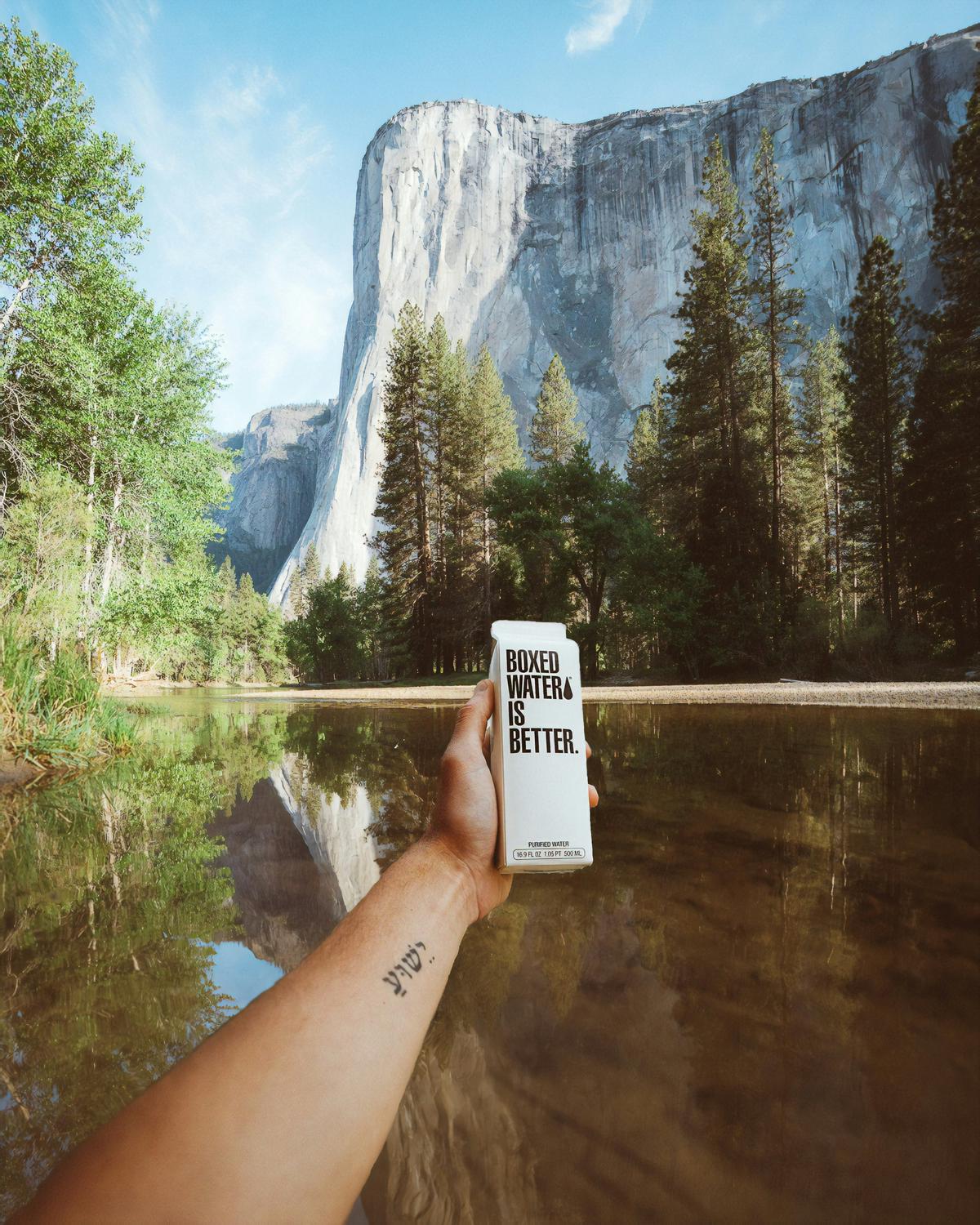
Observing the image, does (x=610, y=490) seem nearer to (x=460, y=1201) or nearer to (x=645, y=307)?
(x=460, y=1201)

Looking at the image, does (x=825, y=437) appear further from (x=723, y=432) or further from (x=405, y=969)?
(x=405, y=969)

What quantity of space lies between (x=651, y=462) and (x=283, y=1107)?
33.6 meters

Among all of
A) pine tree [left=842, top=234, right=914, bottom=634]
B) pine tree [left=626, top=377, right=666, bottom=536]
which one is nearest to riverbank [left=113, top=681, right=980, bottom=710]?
pine tree [left=842, top=234, right=914, bottom=634]

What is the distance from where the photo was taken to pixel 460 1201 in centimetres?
117

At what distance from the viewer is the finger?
133 cm

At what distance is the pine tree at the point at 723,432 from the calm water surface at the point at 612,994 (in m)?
13.3

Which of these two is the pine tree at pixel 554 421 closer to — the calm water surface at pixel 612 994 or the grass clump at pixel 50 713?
the grass clump at pixel 50 713

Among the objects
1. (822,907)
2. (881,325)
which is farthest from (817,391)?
(822,907)

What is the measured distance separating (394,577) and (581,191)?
6639 cm

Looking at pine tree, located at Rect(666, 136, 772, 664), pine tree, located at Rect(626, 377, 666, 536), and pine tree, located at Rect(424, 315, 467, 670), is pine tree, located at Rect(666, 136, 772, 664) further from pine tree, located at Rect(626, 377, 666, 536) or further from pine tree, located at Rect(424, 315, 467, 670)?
pine tree, located at Rect(424, 315, 467, 670)

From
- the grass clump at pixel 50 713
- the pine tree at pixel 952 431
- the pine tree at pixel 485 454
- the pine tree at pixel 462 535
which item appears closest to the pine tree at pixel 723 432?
the pine tree at pixel 952 431

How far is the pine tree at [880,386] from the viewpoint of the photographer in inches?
727

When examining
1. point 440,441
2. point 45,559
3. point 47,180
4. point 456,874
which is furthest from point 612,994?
point 440,441

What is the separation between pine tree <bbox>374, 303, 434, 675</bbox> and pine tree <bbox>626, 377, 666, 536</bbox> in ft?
31.6
